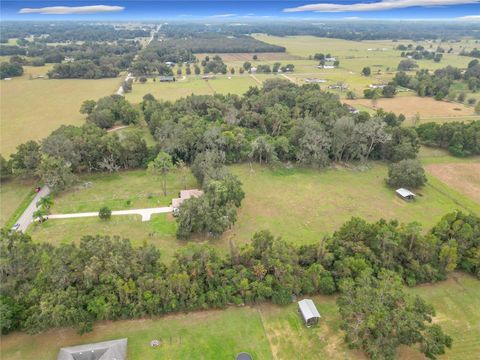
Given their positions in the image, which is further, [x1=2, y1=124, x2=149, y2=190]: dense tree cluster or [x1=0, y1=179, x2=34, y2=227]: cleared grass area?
[x1=2, y1=124, x2=149, y2=190]: dense tree cluster

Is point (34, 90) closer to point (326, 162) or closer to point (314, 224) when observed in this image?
point (326, 162)

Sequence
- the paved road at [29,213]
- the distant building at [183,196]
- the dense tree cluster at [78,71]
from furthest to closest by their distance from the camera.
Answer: the dense tree cluster at [78,71]
the distant building at [183,196]
the paved road at [29,213]

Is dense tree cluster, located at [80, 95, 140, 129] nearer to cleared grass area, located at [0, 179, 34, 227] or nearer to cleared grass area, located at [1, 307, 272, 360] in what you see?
cleared grass area, located at [0, 179, 34, 227]

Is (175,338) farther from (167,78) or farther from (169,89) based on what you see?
(167,78)

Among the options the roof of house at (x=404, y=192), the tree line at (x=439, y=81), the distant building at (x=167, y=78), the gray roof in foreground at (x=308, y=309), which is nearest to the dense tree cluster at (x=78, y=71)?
the distant building at (x=167, y=78)

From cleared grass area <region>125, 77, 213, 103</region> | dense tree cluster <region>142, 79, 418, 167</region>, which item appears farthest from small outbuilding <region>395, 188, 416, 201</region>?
cleared grass area <region>125, 77, 213, 103</region>

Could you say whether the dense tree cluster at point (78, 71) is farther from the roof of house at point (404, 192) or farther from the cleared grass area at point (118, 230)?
the roof of house at point (404, 192)

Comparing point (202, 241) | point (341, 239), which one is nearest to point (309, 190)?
point (341, 239)
